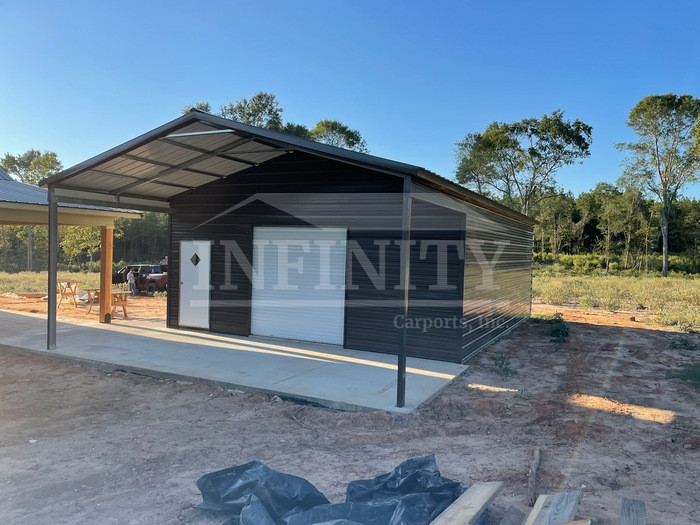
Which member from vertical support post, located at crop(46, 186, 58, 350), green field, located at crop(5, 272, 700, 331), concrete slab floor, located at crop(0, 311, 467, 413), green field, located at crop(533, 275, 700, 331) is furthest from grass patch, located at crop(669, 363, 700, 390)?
vertical support post, located at crop(46, 186, 58, 350)

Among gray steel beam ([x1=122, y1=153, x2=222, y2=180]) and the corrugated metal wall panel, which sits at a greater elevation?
gray steel beam ([x1=122, y1=153, x2=222, y2=180])

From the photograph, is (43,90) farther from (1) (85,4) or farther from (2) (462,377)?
(2) (462,377)

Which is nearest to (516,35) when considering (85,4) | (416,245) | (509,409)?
(416,245)

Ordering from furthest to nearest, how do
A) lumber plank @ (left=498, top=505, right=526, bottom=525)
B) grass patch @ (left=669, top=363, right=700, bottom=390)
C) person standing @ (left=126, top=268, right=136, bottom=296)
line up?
person standing @ (left=126, top=268, right=136, bottom=296) < grass patch @ (left=669, top=363, right=700, bottom=390) < lumber plank @ (left=498, top=505, right=526, bottom=525)

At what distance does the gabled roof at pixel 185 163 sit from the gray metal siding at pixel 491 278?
0.55m

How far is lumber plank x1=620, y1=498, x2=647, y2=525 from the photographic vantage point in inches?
105

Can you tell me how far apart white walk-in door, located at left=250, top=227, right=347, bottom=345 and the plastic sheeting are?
515 cm

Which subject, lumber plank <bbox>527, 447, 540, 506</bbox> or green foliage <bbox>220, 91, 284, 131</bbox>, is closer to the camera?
lumber plank <bbox>527, 447, 540, 506</bbox>

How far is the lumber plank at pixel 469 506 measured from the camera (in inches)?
102

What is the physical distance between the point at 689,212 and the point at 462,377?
38011mm

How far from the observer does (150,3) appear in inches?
375

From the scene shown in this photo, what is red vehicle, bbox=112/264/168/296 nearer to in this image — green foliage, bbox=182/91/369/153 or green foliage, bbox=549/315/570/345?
green foliage, bbox=182/91/369/153

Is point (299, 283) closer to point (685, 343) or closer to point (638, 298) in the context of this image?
point (685, 343)

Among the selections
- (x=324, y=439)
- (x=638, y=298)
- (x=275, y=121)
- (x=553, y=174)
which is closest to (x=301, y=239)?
(x=324, y=439)
